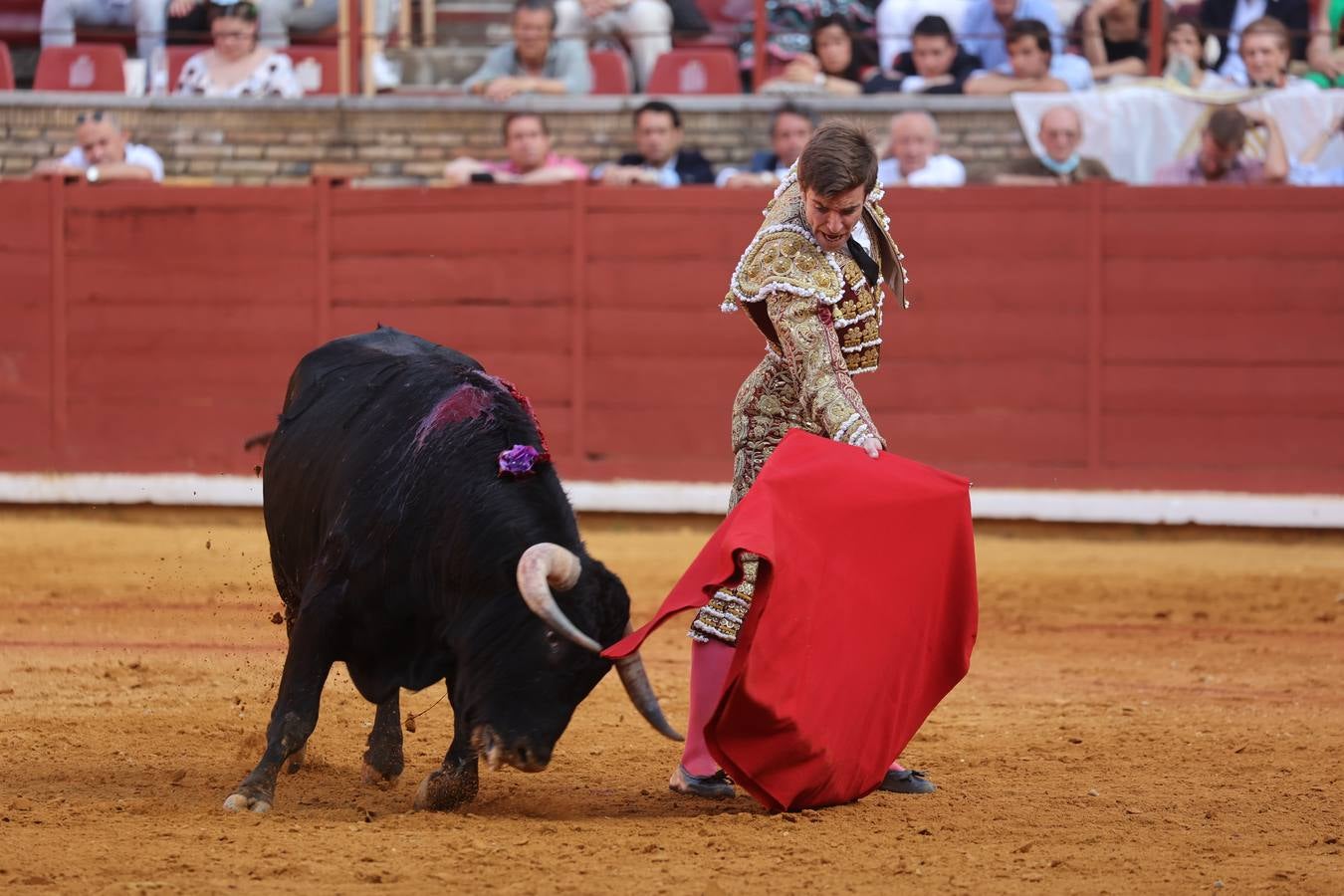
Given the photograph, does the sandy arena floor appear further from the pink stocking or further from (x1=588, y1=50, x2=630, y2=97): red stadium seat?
(x1=588, y1=50, x2=630, y2=97): red stadium seat

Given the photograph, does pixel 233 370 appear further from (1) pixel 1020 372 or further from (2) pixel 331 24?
(1) pixel 1020 372

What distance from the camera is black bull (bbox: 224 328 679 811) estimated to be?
3.09 meters

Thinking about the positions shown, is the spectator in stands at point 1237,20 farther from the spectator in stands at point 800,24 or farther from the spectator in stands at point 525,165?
the spectator in stands at point 525,165

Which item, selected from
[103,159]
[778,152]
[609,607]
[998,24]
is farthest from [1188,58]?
[609,607]

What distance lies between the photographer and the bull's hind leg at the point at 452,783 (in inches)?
130

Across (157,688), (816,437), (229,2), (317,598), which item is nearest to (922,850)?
(816,437)

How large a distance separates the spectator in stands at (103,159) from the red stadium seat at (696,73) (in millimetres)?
2184

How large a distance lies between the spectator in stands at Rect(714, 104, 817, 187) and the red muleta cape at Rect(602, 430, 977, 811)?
3.92 m

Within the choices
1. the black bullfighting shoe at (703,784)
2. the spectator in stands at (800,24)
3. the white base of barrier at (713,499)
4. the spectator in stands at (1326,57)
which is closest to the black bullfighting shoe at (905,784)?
the black bullfighting shoe at (703,784)

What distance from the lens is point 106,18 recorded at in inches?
352

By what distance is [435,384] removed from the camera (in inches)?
139

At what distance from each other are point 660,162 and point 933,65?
1.26 m

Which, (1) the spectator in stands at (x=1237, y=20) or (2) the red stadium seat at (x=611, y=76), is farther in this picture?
(2) the red stadium seat at (x=611, y=76)

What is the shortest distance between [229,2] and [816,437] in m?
5.85
